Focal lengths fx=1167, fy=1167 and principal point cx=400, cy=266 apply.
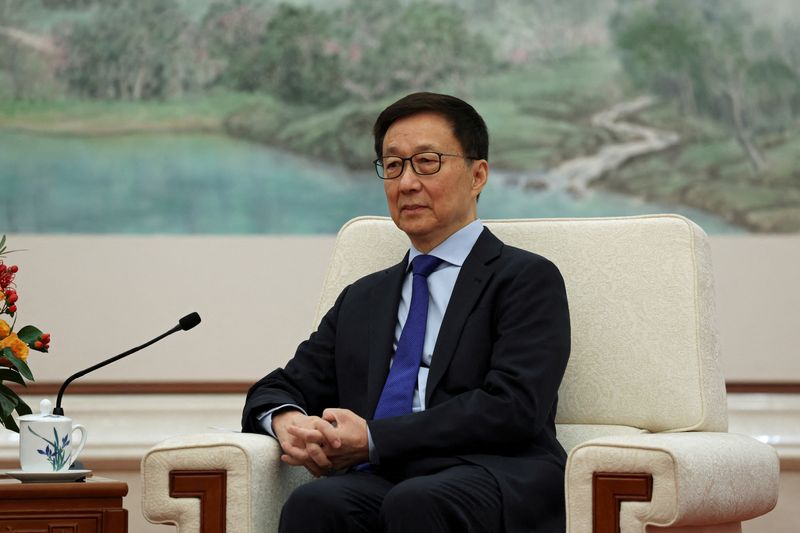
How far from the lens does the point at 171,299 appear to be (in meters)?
3.49

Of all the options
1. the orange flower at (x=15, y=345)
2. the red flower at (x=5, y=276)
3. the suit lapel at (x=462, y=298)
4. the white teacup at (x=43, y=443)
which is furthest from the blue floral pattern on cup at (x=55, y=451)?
the suit lapel at (x=462, y=298)

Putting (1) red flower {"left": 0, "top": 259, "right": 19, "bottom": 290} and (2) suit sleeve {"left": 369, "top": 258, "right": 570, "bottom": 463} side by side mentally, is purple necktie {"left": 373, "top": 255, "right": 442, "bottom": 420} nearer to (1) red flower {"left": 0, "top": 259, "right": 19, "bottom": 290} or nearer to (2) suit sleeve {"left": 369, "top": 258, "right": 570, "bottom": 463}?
(2) suit sleeve {"left": 369, "top": 258, "right": 570, "bottom": 463}

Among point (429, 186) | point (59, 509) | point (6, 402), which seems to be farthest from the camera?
point (429, 186)

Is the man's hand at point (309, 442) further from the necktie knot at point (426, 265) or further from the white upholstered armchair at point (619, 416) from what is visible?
the necktie knot at point (426, 265)

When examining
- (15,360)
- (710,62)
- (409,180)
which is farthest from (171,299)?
(710,62)

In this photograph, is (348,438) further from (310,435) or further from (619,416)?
(619,416)

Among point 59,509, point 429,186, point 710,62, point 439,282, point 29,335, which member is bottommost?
point 59,509

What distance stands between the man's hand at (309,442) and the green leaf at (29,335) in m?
0.57

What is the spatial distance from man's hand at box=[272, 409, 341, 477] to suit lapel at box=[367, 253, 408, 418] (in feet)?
0.53

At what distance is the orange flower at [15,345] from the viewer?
92.7 inches

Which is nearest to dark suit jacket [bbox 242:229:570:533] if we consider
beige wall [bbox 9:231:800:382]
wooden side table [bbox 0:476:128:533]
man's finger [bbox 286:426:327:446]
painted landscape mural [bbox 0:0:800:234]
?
man's finger [bbox 286:426:327:446]

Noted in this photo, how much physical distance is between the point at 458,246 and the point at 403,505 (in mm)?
691

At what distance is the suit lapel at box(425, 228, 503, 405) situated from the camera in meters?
2.41

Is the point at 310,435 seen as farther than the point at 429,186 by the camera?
No
